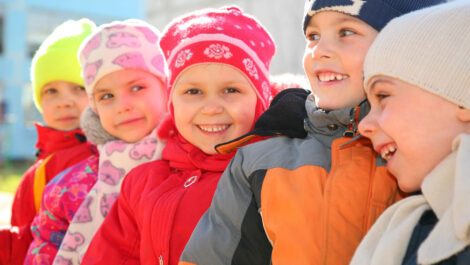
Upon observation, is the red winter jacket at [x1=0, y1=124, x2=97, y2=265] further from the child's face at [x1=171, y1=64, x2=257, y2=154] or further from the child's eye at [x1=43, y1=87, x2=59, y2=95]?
the child's face at [x1=171, y1=64, x2=257, y2=154]

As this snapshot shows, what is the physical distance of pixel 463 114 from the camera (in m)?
1.51

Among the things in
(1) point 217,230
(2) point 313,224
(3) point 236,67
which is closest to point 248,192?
(1) point 217,230

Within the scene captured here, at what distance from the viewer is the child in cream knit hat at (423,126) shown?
4.78 ft

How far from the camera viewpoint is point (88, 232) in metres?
2.75

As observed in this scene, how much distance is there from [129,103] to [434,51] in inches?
61.8

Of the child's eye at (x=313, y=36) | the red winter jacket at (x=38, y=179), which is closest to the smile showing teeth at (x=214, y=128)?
the child's eye at (x=313, y=36)

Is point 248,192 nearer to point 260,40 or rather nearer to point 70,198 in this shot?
point 260,40

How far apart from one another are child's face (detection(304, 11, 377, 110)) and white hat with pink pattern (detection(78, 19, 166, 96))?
111 cm

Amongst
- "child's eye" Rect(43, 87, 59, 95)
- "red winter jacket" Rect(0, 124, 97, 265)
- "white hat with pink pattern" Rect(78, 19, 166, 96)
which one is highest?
"white hat with pink pattern" Rect(78, 19, 166, 96)

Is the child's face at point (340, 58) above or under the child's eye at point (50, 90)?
above

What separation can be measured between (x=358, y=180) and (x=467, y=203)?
44cm

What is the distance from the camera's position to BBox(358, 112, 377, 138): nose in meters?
1.68

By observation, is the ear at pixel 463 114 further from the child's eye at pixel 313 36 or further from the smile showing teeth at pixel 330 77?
the child's eye at pixel 313 36

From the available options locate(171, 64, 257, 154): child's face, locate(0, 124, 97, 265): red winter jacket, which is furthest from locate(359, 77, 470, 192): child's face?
locate(0, 124, 97, 265): red winter jacket
